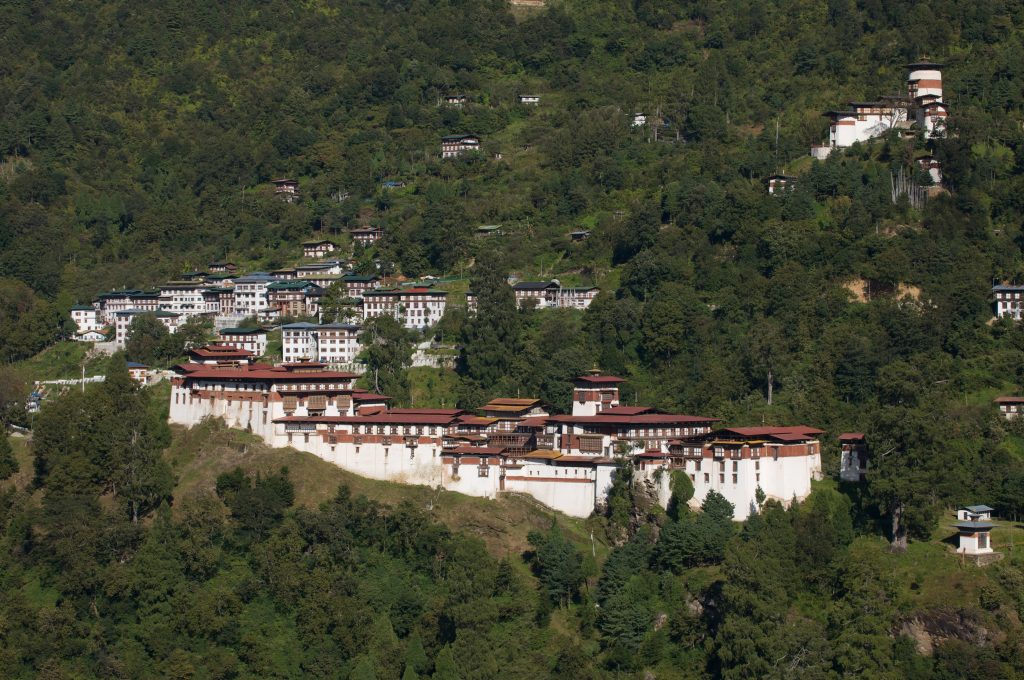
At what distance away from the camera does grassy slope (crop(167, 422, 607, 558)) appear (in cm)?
7212

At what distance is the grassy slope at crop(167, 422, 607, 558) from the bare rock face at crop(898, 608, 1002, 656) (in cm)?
1412

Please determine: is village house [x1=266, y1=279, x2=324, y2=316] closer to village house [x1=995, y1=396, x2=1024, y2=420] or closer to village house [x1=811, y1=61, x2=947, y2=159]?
village house [x1=811, y1=61, x2=947, y2=159]

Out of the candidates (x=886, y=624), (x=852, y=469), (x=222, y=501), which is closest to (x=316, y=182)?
(x=222, y=501)

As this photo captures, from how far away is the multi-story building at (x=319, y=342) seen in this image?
9119 centimetres

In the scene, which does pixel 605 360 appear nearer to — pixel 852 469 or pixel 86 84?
pixel 852 469

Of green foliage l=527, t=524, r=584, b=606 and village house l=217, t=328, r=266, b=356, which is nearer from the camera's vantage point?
green foliage l=527, t=524, r=584, b=606

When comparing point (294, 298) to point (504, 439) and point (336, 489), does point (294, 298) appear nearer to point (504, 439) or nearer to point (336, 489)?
point (504, 439)

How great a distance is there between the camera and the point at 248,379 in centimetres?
7888

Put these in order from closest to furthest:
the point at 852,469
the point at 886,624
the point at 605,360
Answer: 1. the point at 886,624
2. the point at 852,469
3. the point at 605,360

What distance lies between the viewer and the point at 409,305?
96.1 metres

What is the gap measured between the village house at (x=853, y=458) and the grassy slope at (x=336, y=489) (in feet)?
37.6

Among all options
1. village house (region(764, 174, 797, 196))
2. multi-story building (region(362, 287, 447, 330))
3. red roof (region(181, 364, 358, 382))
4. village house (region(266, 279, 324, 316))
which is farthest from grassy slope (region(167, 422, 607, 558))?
village house (region(764, 174, 797, 196))

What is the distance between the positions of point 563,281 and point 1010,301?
2771 cm

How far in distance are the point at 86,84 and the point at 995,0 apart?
8078cm
